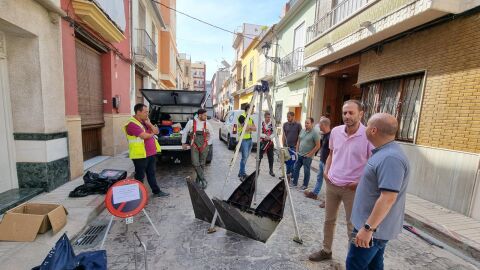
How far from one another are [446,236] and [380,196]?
3.02m

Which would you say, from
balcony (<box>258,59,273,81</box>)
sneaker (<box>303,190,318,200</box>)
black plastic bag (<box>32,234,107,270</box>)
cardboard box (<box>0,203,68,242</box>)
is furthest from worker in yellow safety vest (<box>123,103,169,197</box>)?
balcony (<box>258,59,273,81</box>)

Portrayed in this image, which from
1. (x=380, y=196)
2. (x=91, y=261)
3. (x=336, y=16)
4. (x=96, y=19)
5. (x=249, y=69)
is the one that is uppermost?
(x=249, y=69)

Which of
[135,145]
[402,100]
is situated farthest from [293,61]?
[135,145]

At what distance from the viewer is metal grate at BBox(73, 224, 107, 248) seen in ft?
9.66

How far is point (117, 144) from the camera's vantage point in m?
8.12

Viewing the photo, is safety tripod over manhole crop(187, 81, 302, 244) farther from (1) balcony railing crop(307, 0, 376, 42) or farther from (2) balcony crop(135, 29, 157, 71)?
(2) balcony crop(135, 29, 157, 71)

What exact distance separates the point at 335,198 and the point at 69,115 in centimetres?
547

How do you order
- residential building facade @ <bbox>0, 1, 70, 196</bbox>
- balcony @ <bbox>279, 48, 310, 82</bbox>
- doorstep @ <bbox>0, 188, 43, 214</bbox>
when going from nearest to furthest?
1. doorstep @ <bbox>0, 188, 43, 214</bbox>
2. residential building facade @ <bbox>0, 1, 70, 196</bbox>
3. balcony @ <bbox>279, 48, 310, 82</bbox>

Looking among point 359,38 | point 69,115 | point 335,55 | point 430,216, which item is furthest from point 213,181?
point 335,55

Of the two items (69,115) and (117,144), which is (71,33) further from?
(117,144)

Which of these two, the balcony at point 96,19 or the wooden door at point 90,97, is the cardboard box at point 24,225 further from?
the balcony at point 96,19

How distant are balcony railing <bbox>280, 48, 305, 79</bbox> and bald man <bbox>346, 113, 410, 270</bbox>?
975 cm

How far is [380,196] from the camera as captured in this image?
5.48 feet

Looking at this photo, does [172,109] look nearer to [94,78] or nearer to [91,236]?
[94,78]
